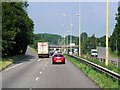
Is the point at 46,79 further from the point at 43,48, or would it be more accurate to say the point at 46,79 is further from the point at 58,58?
the point at 43,48

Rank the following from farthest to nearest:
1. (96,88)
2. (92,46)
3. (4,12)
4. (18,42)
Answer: (92,46)
(18,42)
(4,12)
(96,88)

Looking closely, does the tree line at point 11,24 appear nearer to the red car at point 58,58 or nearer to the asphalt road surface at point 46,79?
the red car at point 58,58

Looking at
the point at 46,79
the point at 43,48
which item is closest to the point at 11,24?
the point at 43,48

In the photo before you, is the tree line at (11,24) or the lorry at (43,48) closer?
the tree line at (11,24)

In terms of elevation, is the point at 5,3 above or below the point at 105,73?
above

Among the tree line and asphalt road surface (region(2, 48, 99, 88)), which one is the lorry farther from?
asphalt road surface (region(2, 48, 99, 88))

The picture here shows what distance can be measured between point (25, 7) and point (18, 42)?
26.5ft

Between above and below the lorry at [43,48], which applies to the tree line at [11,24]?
above

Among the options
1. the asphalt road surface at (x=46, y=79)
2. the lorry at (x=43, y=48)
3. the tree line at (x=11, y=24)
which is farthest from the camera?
the lorry at (x=43, y=48)

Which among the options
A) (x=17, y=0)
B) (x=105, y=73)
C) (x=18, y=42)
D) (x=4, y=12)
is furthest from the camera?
(x=18, y=42)

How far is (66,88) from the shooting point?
1867 centimetres

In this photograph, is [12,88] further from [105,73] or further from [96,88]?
[105,73]

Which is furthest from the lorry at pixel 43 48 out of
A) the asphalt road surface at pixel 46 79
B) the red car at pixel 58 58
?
the asphalt road surface at pixel 46 79

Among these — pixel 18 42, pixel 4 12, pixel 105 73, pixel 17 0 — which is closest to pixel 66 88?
pixel 105 73
